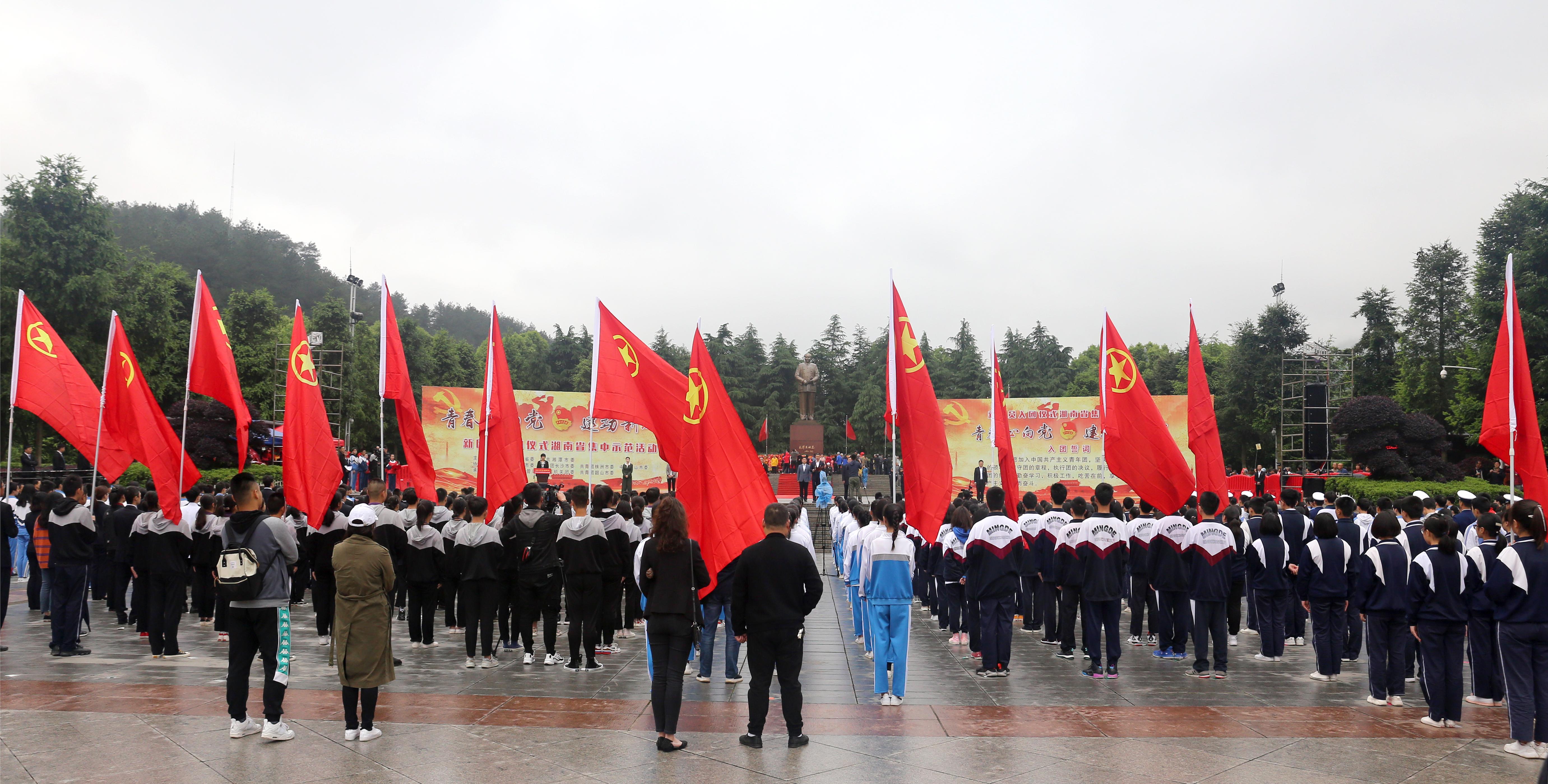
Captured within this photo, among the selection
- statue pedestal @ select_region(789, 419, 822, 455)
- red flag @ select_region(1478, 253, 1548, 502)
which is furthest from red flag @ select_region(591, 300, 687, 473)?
statue pedestal @ select_region(789, 419, 822, 455)

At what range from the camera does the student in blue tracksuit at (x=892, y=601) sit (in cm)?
796

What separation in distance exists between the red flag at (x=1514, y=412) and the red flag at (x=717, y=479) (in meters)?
8.16

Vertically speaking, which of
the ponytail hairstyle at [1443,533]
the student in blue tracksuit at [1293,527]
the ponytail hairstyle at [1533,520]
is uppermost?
the ponytail hairstyle at [1533,520]

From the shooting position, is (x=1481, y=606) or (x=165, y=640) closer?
(x=1481, y=606)

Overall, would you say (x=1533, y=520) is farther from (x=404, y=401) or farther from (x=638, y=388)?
(x=404, y=401)

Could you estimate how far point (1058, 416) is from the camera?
36.1 metres

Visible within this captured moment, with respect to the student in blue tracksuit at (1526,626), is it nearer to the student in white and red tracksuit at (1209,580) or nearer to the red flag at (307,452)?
the student in white and red tracksuit at (1209,580)

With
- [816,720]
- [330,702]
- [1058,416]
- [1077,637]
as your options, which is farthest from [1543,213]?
[330,702]

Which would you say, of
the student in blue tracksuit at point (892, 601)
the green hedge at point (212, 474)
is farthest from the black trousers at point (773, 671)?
the green hedge at point (212, 474)

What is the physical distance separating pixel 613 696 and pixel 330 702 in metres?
2.38

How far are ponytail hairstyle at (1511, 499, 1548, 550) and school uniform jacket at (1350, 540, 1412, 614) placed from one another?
1.35 metres

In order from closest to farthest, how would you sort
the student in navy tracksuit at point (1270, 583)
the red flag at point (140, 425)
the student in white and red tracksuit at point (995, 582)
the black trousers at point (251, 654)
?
the black trousers at point (251, 654), the student in white and red tracksuit at point (995, 582), the student in navy tracksuit at point (1270, 583), the red flag at point (140, 425)

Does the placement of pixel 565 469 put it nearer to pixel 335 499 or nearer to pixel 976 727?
pixel 335 499

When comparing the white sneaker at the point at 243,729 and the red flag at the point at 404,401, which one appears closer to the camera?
the white sneaker at the point at 243,729
